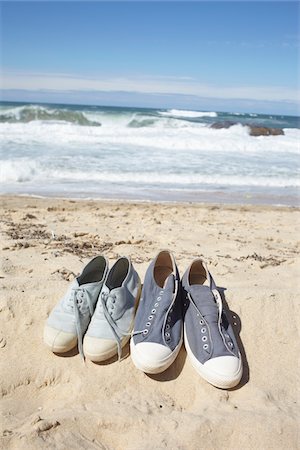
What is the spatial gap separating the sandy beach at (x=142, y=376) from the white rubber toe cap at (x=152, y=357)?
86 mm

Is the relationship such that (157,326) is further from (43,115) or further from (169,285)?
(43,115)

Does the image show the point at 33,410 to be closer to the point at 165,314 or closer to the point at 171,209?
the point at 165,314

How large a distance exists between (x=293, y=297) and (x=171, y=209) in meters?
3.95

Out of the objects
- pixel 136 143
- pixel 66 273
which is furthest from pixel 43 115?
pixel 66 273

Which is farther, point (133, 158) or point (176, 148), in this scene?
point (176, 148)

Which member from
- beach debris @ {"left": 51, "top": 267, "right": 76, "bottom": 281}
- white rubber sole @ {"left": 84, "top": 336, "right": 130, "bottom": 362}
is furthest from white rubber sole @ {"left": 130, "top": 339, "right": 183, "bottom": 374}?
beach debris @ {"left": 51, "top": 267, "right": 76, "bottom": 281}

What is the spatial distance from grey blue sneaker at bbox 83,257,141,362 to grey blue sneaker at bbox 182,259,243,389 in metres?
0.32

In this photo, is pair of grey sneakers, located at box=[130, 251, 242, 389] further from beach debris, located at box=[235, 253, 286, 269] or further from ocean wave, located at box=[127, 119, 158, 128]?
ocean wave, located at box=[127, 119, 158, 128]

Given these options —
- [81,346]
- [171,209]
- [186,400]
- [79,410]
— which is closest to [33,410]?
[79,410]

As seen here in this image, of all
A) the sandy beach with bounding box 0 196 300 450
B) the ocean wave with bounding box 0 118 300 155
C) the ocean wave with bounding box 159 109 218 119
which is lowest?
the sandy beach with bounding box 0 196 300 450

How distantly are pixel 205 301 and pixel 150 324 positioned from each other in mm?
364

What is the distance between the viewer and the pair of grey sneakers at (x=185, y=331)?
2438 mm

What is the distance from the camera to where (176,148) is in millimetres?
15500

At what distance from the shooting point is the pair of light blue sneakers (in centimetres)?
246
